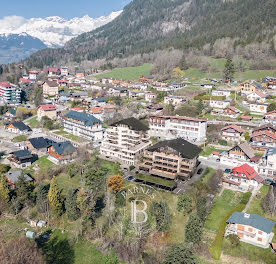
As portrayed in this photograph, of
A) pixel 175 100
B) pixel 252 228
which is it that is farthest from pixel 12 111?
pixel 252 228

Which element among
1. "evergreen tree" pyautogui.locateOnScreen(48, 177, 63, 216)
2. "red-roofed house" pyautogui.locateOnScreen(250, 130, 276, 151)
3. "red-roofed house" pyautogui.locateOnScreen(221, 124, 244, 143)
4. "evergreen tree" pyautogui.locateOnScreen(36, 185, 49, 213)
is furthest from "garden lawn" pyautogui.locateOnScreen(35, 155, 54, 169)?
"red-roofed house" pyautogui.locateOnScreen(250, 130, 276, 151)

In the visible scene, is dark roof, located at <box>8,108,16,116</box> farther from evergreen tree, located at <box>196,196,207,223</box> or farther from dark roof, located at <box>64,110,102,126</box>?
evergreen tree, located at <box>196,196,207,223</box>

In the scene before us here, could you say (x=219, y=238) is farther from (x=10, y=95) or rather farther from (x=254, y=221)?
(x=10, y=95)

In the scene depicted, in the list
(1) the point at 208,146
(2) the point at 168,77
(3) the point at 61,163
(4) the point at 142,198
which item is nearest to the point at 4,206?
(3) the point at 61,163

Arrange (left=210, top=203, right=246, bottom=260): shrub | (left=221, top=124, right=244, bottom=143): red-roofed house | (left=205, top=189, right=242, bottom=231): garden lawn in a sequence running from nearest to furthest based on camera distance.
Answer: (left=210, top=203, right=246, bottom=260): shrub → (left=205, top=189, right=242, bottom=231): garden lawn → (left=221, top=124, right=244, bottom=143): red-roofed house

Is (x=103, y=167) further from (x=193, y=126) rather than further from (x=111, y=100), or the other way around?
(x=111, y=100)

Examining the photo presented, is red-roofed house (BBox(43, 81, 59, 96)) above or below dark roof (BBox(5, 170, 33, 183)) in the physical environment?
above

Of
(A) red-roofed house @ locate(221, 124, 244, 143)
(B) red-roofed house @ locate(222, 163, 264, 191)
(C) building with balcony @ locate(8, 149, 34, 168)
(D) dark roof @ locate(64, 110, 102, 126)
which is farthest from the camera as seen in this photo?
(D) dark roof @ locate(64, 110, 102, 126)
